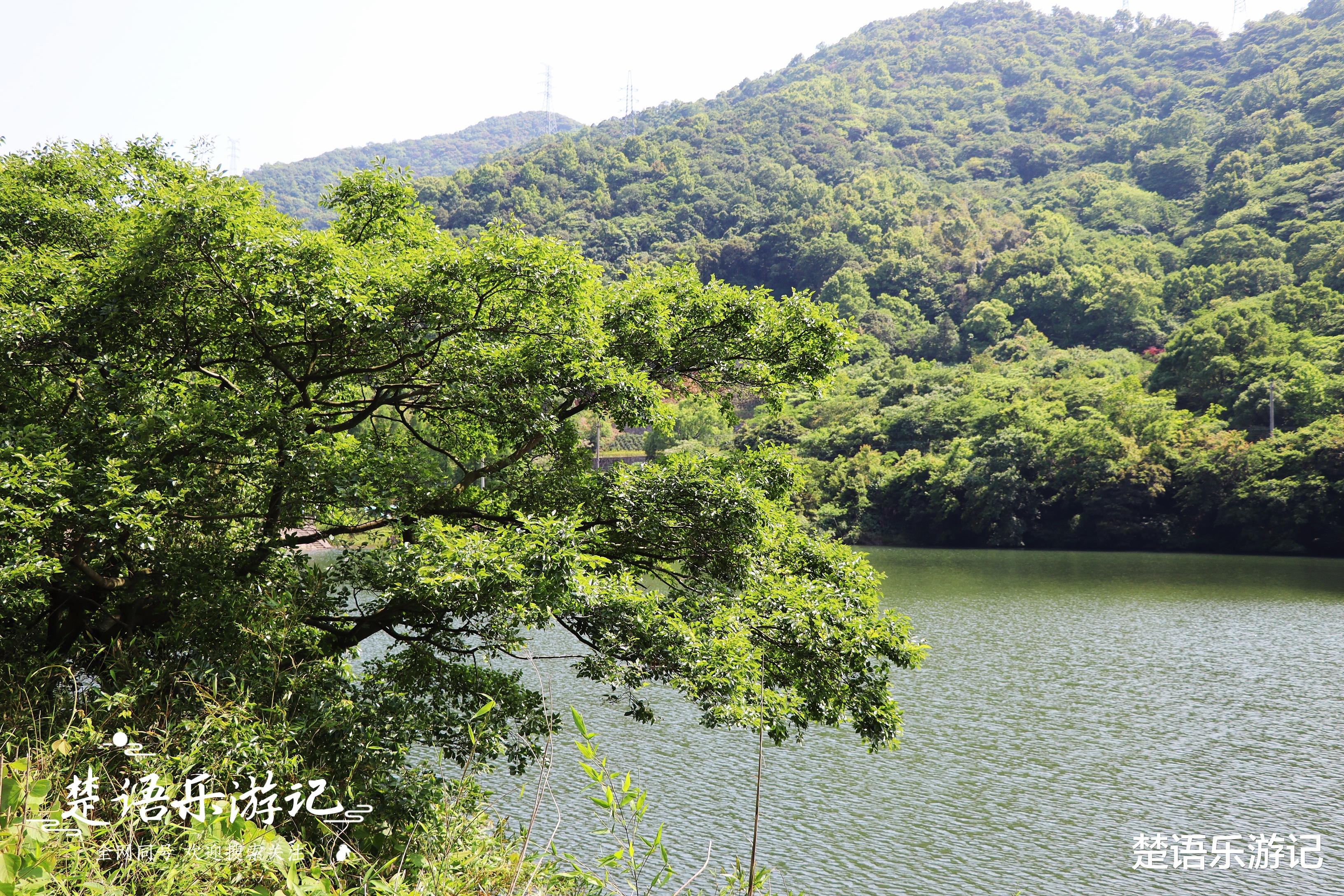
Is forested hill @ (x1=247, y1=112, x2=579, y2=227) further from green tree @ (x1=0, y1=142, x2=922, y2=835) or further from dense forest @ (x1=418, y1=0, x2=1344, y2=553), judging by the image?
green tree @ (x1=0, y1=142, x2=922, y2=835)

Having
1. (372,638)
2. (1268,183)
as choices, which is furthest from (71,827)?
(1268,183)

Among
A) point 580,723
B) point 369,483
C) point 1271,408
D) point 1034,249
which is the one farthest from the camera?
point 1034,249

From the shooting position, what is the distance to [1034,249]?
85375 millimetres

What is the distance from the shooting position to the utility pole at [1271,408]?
150 ft

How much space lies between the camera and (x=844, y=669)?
321 inches

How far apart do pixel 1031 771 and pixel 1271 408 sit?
4104 cm

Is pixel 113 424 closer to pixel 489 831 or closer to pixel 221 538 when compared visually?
pixel 221 538

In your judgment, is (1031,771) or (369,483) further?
(1031,771)

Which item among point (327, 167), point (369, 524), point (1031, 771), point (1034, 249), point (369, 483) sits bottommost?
point (1031, 771)

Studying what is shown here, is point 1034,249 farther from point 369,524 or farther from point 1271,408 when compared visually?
point 369,524

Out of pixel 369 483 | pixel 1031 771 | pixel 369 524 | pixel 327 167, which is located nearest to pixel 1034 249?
pixel 1031 771

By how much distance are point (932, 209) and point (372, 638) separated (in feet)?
306

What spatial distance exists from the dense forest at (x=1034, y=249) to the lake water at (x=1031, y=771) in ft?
18.3

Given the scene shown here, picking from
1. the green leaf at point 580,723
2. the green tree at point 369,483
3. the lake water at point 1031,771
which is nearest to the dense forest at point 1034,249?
the green tree at point 369,483
